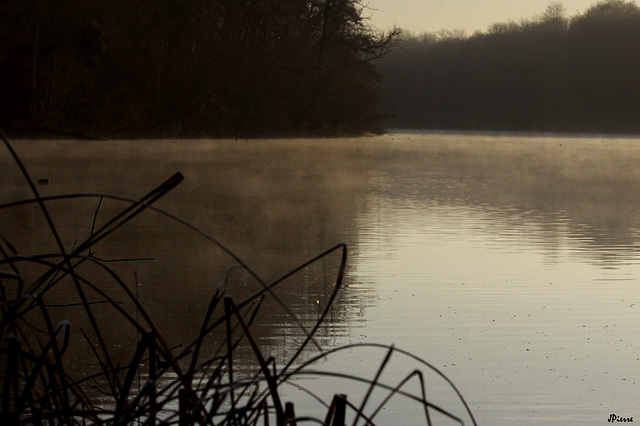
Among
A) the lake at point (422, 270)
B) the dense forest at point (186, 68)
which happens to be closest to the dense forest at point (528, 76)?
the dense forest at point (186, 68)

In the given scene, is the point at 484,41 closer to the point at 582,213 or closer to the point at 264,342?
the point at 582,213

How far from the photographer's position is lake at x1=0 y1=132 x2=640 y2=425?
12.2 ft

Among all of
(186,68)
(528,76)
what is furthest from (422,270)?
(528,76)

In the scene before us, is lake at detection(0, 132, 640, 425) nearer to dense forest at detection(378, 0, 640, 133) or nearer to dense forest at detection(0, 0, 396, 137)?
dense forest at detection(0, 0, 396, 137)

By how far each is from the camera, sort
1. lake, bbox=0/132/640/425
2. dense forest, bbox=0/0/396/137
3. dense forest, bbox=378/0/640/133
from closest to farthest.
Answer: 1. lake, bbox=0/132/640/425
2. dense forest, bbox=0/0/396/137
3. dense forest, bbox=378/0/640/133

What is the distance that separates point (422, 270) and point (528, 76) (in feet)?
229

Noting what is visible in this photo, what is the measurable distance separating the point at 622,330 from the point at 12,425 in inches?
143

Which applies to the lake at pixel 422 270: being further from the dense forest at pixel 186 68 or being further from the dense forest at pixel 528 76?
the dense forest at pixel 528 76

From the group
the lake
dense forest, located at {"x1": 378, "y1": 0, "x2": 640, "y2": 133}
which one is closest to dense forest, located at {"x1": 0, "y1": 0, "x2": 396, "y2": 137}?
the lake

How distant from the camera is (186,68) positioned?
32.8m

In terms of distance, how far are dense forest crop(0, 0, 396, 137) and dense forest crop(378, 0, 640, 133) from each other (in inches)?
1229

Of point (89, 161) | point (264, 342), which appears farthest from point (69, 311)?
point (89, 161)

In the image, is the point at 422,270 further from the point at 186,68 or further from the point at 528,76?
the point at 528,76

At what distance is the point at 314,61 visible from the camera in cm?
3641
